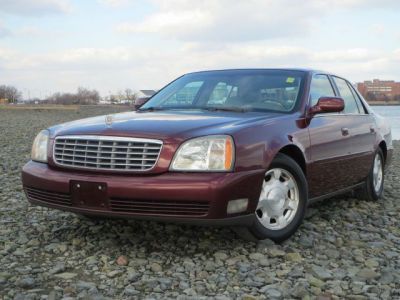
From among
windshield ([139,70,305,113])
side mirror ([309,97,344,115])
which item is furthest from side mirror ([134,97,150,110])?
side mirror ([309,97,344,115])

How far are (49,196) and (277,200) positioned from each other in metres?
1.71

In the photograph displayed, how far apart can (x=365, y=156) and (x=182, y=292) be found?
3180 mm

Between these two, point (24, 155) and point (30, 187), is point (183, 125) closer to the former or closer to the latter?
point (30, 187)

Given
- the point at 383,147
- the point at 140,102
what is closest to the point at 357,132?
the point at 383,147

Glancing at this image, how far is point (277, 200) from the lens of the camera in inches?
163

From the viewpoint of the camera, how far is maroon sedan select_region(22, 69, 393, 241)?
358cm

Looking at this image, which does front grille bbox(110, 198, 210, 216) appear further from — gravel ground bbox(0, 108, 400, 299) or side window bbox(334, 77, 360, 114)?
side window bbox(334, 77, 360, 114)

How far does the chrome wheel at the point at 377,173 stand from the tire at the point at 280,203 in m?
2.21

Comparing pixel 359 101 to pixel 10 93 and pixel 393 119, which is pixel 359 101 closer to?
pixel 393 119

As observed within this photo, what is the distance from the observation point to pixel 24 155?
37.2ft

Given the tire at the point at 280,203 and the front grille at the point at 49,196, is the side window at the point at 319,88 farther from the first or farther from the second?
the front grille at the point at 49,196

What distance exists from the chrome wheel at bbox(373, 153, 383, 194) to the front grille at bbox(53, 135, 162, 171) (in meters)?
3.42

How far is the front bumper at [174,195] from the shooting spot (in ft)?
11.5

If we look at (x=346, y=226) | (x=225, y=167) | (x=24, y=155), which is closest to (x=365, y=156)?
(x=346, y=226)
